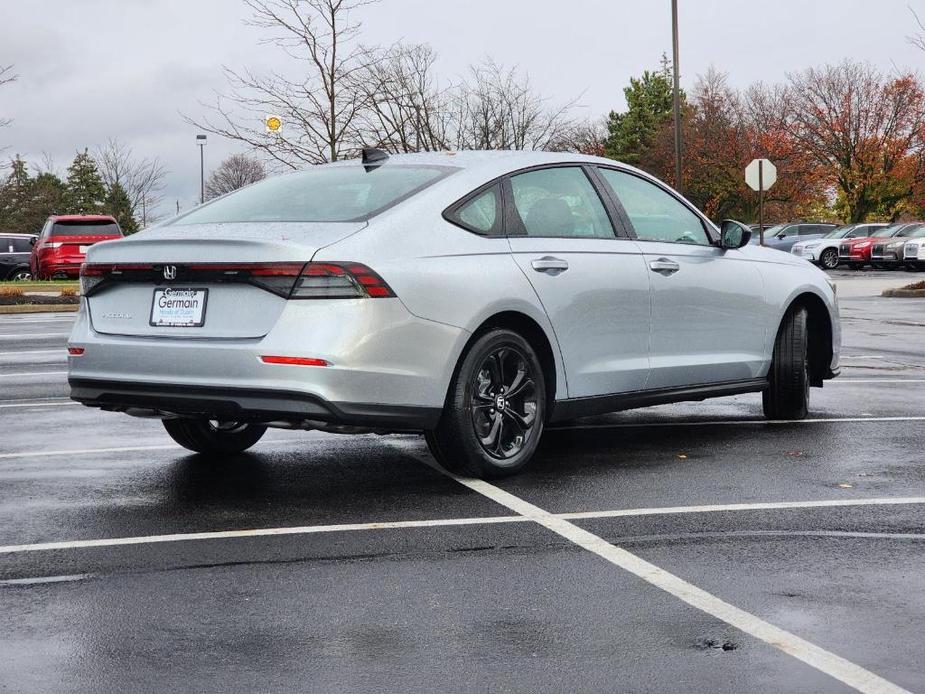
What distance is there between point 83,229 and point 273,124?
206 inches

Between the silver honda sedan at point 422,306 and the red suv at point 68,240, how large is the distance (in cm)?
2418

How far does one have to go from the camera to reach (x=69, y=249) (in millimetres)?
31500

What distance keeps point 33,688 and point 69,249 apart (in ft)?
95.4

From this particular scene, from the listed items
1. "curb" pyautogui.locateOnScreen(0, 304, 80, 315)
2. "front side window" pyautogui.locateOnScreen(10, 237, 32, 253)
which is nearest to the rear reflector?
"curb" pyautogui.locateOnScreen(0, 304, 80, 315)

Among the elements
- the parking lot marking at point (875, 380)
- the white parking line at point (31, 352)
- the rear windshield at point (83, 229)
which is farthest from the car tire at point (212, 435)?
the rear windshield at point (83, 229)

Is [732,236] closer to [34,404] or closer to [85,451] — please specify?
[85,451]

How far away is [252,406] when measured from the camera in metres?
6.02

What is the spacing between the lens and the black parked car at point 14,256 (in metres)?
37.8

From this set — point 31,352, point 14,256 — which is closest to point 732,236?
point 31,352

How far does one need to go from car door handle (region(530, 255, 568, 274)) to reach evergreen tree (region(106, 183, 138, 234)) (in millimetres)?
61950

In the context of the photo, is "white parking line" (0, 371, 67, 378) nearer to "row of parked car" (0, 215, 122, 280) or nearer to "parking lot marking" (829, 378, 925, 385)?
"parking lot marking" (829, 378, 925, 385)

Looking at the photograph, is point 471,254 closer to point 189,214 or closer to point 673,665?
point 189,214

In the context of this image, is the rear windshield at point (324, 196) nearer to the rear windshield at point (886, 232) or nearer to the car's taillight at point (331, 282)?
the car's taillight at point (331, 282)

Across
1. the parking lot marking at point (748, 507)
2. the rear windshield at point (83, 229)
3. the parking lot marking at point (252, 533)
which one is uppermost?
the rear windshield at point (83, 229)
